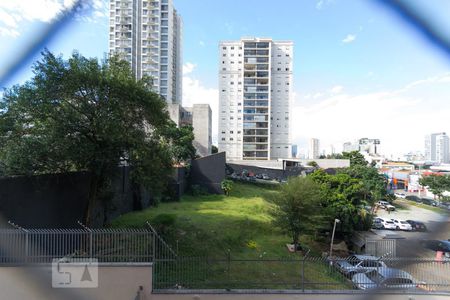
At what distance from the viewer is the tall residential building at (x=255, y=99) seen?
151 ft

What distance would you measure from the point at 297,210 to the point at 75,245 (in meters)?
8.63

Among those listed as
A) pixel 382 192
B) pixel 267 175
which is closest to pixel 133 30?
pixel 267 175

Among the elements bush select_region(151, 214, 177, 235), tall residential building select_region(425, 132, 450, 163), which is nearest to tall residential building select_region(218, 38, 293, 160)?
bush select_region(151, 214, 177, 235)

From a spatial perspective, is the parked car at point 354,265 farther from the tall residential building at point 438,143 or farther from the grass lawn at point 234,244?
the tall residential building at point 438,143

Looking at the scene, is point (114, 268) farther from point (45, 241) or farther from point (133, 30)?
point (133, 30)

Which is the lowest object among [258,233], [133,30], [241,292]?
[258,233]

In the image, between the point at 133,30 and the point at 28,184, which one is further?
the point at 133,30

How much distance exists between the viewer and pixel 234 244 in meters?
10.8

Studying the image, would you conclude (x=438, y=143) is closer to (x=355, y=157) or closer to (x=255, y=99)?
(x=355, y=157)

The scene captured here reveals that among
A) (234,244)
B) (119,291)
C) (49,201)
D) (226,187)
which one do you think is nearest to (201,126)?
(226,187)

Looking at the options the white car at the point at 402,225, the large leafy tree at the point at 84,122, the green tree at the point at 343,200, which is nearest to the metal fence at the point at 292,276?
the large leafy tree at the point at 84,122

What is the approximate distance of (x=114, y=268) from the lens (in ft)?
16.1

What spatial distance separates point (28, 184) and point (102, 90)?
2677mm

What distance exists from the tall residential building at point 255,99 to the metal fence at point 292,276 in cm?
3877
